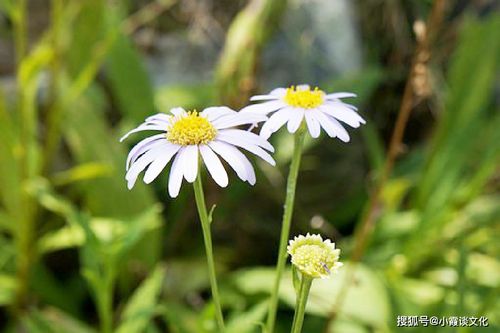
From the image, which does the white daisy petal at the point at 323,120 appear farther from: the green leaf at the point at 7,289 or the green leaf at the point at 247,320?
the green leaf at the point at 7,289

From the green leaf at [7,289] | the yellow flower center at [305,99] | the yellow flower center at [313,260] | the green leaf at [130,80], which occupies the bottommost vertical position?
the yellow flower center at [313,260]

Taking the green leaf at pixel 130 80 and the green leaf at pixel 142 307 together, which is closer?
the green leaf at pixel 142 307

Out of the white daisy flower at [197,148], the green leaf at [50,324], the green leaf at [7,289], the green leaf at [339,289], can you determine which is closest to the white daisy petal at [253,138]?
the white daisy flower at [197,148]

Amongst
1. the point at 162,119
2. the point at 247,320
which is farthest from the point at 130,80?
the point at 162,119

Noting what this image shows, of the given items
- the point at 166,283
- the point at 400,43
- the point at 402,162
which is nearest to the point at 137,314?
the point at 166,283

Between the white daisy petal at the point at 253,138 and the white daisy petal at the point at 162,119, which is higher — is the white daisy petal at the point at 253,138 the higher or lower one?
the lower one

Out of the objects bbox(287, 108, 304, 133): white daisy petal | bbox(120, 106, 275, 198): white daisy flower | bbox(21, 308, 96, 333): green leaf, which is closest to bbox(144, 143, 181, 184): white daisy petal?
bbox(120, 106, 275, 198): white daisy flower

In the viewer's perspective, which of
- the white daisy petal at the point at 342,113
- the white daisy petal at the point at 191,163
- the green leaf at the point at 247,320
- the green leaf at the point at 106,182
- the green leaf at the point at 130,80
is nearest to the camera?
the white daisy petal at the point at 191,163

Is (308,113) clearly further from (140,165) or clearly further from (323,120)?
(140,165)
